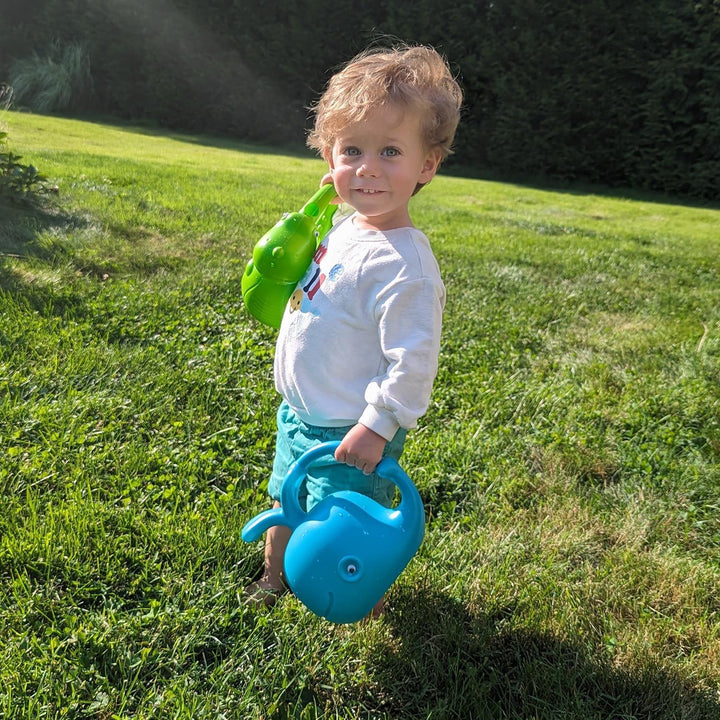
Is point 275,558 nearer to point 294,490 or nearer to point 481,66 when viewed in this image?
point 294,490

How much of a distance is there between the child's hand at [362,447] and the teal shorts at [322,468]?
9 cm

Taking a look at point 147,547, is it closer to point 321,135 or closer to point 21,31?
point 321,135

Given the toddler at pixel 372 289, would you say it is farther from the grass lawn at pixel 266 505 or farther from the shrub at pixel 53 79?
the shrub at pixel 53 79

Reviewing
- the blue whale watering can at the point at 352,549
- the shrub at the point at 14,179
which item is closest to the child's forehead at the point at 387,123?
the blue whale watering can at the point at 352,549

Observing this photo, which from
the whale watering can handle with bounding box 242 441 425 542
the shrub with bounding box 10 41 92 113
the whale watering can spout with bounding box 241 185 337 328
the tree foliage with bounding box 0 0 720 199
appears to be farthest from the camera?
the shrub with bounding box 10 41 92 113

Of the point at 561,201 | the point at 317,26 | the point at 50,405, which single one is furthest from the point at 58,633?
the point at 317,26

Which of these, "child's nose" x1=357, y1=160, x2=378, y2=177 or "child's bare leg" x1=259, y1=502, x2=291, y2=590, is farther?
"child's bare leg" x1=259, y1=502, x2=291, y2=590

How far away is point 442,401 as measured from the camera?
310 centimetres

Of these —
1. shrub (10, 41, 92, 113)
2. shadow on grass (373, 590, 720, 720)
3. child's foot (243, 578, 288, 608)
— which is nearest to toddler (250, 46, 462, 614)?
child's foot (243, 578, 288, 608)

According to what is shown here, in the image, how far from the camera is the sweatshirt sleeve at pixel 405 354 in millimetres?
1517

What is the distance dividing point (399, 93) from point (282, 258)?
0.52 meters

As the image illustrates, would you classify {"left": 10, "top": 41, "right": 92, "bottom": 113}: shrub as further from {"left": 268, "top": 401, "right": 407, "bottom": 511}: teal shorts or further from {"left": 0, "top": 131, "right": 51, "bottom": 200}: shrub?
{"left": 268, "top": 401, "right": 407, "bottom": 511}: teal shorts

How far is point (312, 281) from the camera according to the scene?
5.82ft

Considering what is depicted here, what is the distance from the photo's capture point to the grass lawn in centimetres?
166
